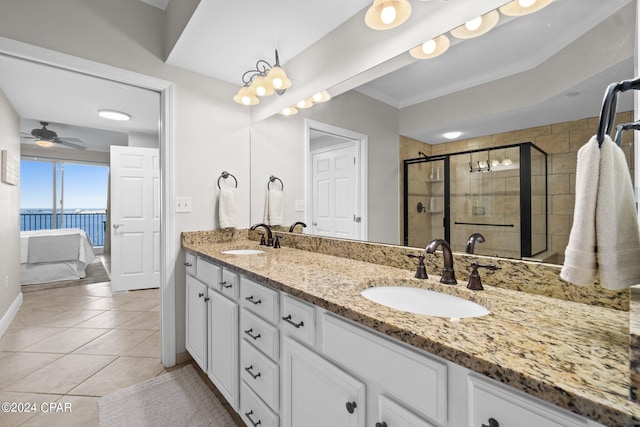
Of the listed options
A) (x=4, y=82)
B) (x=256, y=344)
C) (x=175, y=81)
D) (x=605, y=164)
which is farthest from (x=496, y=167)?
(x=4, y=82)

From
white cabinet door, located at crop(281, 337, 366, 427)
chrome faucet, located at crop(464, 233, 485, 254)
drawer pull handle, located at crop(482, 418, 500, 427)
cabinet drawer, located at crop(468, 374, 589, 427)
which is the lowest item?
white cabinet door, located at crop(281, 337, 366, 427)

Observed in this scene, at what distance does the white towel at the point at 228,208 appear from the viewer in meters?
2.38

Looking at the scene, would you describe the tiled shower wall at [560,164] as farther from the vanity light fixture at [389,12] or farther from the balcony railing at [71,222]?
the balcony railing at [71,222]

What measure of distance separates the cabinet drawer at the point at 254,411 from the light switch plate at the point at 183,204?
1.36 meters

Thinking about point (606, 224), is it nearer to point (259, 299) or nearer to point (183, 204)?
point (259, 299)

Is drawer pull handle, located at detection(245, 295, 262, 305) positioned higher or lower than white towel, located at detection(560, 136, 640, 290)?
lower

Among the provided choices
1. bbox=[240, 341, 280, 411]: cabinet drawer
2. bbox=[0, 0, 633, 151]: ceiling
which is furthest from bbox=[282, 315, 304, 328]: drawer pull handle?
bbox=[0, 0, 633, 151]: ceiling

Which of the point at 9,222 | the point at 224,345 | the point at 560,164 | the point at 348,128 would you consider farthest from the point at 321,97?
the point at 9,222

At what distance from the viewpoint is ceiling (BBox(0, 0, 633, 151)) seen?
0.92 metres

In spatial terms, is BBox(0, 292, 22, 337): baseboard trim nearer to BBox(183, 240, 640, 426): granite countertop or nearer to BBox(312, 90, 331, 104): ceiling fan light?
BBox(183, 240, 640, 426): granite countertop

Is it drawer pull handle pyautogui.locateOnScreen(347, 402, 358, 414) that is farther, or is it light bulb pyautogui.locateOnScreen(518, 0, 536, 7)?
light bulb pyautogui.locateOnScreen(518, 0, 536, 7)

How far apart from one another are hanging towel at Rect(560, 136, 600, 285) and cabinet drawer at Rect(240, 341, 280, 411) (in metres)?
1.04

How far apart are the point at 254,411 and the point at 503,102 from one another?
163cm

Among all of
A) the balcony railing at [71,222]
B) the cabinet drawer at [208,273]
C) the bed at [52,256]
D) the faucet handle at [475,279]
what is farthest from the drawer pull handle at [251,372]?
the balcony railing at [71,222]
